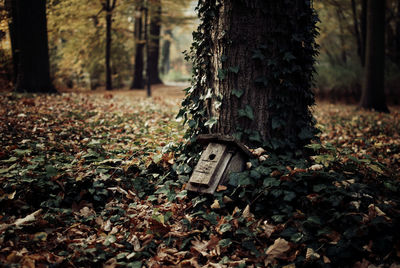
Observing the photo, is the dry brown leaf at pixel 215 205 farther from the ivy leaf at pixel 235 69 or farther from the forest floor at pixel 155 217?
the ivy leaf at pixel 235 69

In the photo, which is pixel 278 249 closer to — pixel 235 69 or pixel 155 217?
pixel 155 217

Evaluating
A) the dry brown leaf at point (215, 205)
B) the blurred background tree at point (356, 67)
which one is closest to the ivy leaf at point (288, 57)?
the dry brown leaf at point (215, 205)

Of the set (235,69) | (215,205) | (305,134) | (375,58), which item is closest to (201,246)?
(215,205)

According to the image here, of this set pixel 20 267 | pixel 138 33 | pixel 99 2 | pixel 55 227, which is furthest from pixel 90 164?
pixel 138 33

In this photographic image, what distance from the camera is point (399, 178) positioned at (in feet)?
9.62

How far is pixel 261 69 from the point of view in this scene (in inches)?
123

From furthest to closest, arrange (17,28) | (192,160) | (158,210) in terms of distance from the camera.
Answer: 1. (17,28)
2. (192,160)
3. (158,210)

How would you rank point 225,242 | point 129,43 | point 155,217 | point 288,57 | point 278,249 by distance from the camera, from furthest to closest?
point 129,43 < point 288,57 < point 155,217 < point 225,242 < point 278,249

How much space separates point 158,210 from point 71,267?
0.99 m

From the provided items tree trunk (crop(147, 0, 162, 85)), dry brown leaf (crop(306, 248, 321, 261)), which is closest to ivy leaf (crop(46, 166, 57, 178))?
dry brown leaf (crop(306, 248, 321, 261))

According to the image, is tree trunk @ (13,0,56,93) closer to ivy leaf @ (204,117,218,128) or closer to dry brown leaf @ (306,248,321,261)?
ivy leaf @ (204,117,218,128)

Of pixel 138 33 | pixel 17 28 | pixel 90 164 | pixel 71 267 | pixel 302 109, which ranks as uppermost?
pixel 138 33

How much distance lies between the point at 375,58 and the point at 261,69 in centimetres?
894

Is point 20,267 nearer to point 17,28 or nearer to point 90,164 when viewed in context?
point 90,164
